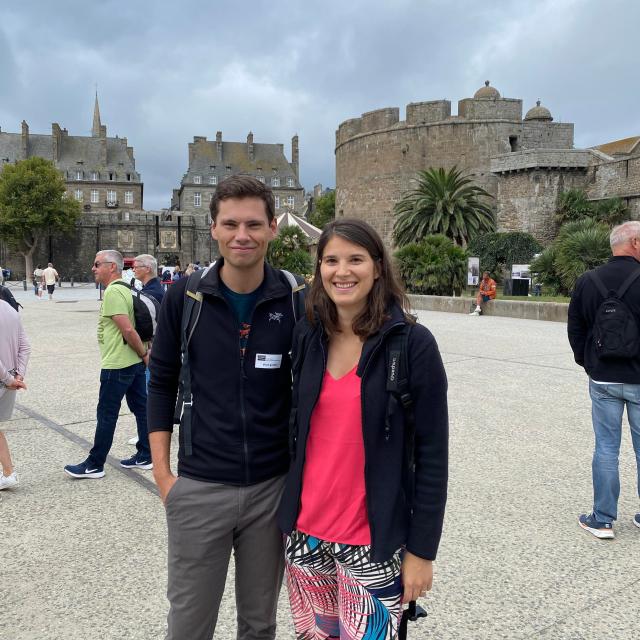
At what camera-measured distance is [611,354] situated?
3207mm

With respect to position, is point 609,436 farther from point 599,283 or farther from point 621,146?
point 621,146

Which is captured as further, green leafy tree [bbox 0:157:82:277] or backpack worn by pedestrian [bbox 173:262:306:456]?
green leafy tree [bbox 0:157:82:277]

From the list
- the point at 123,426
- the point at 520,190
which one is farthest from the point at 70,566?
the point at 520,190

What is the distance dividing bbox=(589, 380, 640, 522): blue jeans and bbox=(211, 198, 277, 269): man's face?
237 centimetres

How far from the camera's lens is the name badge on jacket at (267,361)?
176 cm

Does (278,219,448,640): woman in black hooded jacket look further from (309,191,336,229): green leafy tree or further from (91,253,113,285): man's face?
(309,191,336,229): green leafy tree

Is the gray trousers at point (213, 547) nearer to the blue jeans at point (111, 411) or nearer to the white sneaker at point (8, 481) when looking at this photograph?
the blue jeans at point (111, 411)

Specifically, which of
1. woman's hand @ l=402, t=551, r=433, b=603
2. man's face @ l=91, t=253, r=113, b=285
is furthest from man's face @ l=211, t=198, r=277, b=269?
man's face @ l=91, t=253, r=113, b=285

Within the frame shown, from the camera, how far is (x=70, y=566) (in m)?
2.87

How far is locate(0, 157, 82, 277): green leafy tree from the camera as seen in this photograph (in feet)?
166

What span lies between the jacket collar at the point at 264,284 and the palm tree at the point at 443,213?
2818 cm

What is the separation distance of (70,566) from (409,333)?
2204mm

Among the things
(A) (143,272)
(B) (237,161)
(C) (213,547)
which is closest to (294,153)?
(B) (237,161)

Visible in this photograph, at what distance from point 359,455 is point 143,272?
395 centimetres
